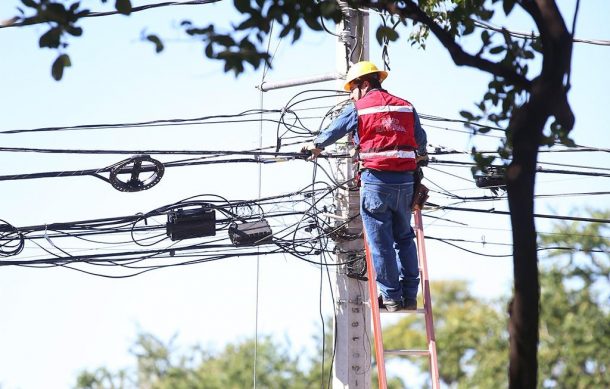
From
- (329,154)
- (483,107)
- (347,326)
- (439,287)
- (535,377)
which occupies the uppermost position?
(439,287)

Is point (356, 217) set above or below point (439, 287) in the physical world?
below

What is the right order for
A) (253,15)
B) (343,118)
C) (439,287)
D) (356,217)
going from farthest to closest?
(439,287)
(356,217)
(343,118)
(253,15)

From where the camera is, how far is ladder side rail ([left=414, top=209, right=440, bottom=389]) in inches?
358

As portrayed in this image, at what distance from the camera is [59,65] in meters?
5.84

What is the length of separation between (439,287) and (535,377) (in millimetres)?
49661

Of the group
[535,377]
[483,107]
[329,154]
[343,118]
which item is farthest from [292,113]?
[535,377]

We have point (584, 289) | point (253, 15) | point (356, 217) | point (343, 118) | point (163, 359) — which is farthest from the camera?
point (163, 359)

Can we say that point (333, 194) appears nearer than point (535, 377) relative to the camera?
No

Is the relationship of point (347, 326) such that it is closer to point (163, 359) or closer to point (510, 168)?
point (510, 168)

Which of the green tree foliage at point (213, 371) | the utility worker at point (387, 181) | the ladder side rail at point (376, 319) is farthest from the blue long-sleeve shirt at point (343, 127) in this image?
the green tree foliage at point (213, 371)

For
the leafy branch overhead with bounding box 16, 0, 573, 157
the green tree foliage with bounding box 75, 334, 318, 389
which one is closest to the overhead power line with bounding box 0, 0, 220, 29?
the leafy branch overhead with bounding box 16, 0, 573, 157

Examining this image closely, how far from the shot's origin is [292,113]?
11.1 m

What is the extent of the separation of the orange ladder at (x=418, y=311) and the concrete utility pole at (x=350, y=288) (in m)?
0.56

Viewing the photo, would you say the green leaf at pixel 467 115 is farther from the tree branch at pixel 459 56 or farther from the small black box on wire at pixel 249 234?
the small black box on wire at pixel 249 234
